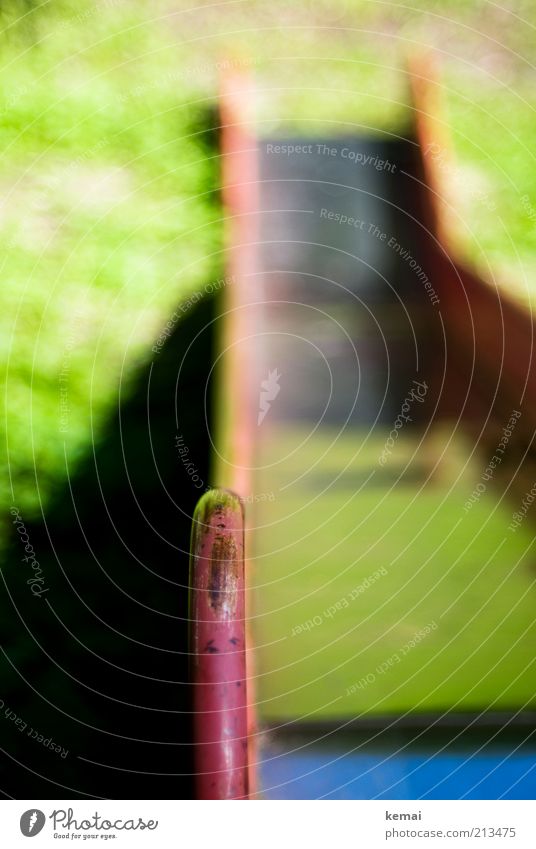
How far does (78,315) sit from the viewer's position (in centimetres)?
95

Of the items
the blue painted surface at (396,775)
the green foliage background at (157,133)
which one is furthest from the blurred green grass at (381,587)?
the green foliage background at (157,133)

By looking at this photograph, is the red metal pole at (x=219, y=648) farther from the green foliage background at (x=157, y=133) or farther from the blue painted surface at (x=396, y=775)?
the green foliage background at (x=157, y=133)

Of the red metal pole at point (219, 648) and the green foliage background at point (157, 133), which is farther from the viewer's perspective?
the green foliage background at point (157, 133)

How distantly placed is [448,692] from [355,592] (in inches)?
4.7

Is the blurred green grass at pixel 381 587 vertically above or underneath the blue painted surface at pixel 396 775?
above

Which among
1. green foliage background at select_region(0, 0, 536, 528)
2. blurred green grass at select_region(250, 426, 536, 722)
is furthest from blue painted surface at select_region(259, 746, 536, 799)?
green foliage background at select_region(0, 0, 536, 528)

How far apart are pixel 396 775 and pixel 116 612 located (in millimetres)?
285

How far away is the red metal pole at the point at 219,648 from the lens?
619mm

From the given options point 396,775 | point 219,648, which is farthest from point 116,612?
point 396,775

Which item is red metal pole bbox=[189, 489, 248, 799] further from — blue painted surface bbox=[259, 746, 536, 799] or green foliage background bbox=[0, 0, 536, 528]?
green foliage background bbox=[0, 0, 536, 528]

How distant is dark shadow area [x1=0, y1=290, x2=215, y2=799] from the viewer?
699mm

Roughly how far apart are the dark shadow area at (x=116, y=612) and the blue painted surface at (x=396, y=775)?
0.08m

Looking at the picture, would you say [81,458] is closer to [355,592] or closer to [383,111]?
[355,592]
